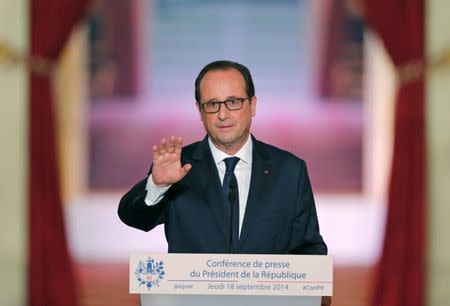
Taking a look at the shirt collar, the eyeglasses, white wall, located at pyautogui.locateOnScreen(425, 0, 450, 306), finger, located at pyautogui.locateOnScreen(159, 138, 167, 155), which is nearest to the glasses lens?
the eyeglasses

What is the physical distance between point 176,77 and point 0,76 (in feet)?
18.7

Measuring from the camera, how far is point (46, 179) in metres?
4.29

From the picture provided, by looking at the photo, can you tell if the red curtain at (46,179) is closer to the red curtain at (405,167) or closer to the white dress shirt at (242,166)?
the red curtain at (405,167)

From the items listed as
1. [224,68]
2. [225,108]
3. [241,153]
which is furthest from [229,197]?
[224,68]

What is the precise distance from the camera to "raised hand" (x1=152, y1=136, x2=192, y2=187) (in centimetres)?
191

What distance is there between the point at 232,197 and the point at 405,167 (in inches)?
93.8

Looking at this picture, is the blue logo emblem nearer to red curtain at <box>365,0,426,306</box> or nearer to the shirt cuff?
the shirt cuff

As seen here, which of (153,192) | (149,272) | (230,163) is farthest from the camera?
(230,163)

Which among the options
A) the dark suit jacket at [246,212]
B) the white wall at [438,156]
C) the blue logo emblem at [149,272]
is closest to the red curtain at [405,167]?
the white wall at [438,156]

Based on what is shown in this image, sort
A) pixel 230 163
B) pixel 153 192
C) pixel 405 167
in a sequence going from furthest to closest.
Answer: pixel 405 167 → pixel 230 163 → pixel 153 192

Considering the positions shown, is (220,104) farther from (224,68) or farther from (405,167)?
(405,167)

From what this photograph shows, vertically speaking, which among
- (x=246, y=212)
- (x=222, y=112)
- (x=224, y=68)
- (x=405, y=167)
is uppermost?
(x=224, y=68)

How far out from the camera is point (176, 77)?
9953 mm

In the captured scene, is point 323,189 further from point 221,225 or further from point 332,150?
point 221,225
